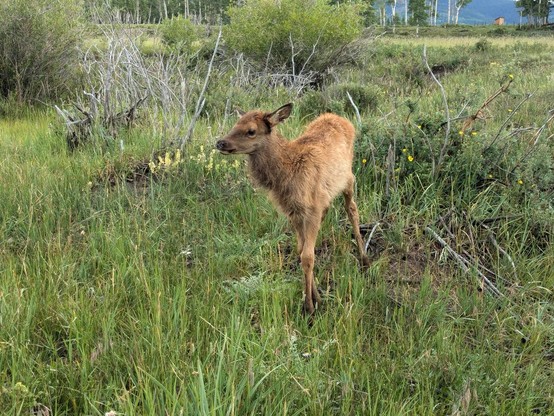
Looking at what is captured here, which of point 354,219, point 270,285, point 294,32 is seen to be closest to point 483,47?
point 294,32

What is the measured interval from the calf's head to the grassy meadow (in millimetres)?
860

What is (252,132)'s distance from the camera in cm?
358

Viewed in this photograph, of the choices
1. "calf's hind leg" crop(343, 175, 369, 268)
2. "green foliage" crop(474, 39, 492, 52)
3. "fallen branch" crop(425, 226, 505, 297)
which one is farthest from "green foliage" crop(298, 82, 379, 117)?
"green foliage" crop(474, 39, 492, 52)

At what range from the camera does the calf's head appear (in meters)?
3.49

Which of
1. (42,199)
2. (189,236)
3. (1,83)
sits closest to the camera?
(189,236)

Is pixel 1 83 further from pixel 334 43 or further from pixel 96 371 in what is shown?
pixel 96 371

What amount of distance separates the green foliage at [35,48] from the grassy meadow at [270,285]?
5534 mm

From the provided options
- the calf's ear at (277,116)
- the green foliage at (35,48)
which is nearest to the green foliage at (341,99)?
the calf's ear at (277,116)

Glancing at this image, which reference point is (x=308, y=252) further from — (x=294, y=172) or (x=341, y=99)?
(x=341, y=99)

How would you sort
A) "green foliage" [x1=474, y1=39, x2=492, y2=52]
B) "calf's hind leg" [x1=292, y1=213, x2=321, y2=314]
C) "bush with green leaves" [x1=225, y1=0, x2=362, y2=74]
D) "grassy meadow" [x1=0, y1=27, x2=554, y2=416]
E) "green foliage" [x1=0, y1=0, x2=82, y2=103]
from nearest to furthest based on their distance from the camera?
1. "grassy meadow" [x1=0, y1=27, x2=554, y2=416]
2. "calf's hind leg" [x1=292, y1=213, x2=321, y2=314]
3. "green foliage" [x1=0, y1=0, x2=82, y2=103]
4. "bush with green leaves" [x1=225, y1=0, x2=362, y2=74]
5. "green foliage" [x1=474, y1=39, x2=492, y2=52]

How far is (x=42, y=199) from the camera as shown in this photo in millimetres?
4676

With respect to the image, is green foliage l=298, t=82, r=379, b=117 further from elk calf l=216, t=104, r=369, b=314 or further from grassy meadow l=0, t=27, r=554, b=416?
elk calf l=216, t=104, r=369, b=314

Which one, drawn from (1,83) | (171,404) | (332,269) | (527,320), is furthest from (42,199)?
(1,83)

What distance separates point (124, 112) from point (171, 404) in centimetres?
542
